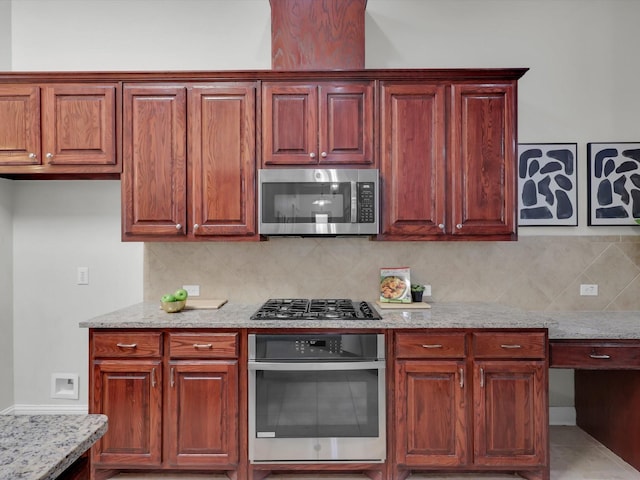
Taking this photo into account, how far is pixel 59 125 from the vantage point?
2461 mm

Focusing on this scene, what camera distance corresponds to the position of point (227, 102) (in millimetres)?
2459

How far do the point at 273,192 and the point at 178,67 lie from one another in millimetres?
1344

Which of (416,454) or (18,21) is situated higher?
(18,21)

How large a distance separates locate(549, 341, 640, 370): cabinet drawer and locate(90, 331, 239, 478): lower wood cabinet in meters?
1.83

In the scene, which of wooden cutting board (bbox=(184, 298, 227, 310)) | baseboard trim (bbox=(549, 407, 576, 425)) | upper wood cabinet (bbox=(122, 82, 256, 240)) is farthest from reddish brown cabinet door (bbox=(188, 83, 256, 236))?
baseboard trim (bbox=(549, 407, 576, 425))

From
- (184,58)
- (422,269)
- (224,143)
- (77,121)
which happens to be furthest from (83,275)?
(422,269)

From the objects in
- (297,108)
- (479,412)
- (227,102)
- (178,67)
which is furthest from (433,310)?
(178,67)

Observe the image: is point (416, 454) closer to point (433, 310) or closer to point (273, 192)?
point (433, 310)

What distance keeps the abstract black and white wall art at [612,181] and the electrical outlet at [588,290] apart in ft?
1.47

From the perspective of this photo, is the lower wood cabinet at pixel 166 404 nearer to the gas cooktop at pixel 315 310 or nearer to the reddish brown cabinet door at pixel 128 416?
the reddish brown cabinet door at pixel 128 416

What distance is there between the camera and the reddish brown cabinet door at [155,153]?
8.07 feet

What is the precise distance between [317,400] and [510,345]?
110 centimetres

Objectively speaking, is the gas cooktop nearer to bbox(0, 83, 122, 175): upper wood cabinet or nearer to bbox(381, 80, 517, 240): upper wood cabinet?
bbox(381, 80, 517, 240): upper wood cabinet

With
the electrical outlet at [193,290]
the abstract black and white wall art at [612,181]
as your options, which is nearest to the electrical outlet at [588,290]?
the abstract black and white wall art at [612,181]
